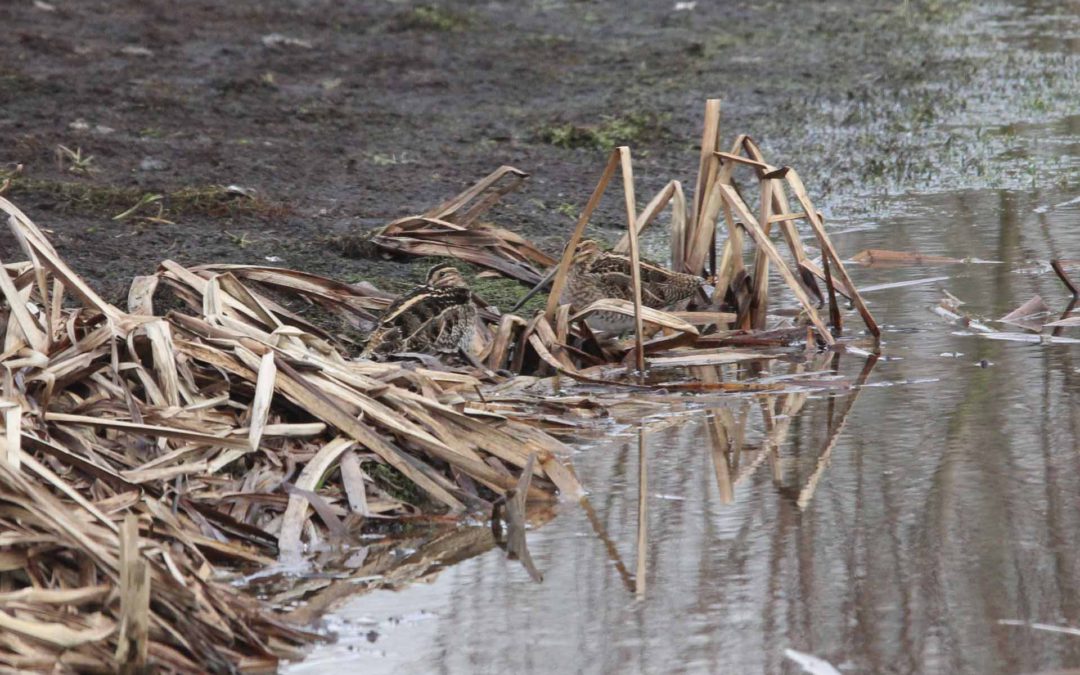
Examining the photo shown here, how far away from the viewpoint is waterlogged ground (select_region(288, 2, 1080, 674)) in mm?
3602

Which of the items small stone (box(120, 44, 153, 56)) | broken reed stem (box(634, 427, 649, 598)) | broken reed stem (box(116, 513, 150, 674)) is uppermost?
small stone (box(120, 44, 153, 56))

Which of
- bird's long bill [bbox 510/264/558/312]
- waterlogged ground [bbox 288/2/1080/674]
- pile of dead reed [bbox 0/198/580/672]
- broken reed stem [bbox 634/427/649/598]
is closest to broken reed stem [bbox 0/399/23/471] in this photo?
pile of dead reed [bbox 0/198/580/672]

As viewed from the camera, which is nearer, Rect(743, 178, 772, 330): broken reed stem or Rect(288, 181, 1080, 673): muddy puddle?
Rect(288, 181, 1080, 673): muddy puddle

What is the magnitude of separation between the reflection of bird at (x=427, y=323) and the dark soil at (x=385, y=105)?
1.03 m

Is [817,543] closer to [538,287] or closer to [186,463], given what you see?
[186,463]

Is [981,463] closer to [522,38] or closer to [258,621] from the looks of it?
[258,621]

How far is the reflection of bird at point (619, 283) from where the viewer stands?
21.3 ft

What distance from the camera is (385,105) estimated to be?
1166 centimetres

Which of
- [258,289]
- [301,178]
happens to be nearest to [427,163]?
[301,178]

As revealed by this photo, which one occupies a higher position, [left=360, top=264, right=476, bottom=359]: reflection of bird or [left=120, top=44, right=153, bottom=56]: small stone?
[left=120, top=44, right=153, bottom=56]: small stone

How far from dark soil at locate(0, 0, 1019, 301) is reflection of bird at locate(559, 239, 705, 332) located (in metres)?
0.85

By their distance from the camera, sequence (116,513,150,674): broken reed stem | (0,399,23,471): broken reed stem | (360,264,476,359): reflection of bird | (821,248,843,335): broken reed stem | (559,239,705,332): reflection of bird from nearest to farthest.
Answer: (116,513,150,674): broken reed stem
(0,399,23,471): broken reed stem
(360,264,476,359): reflection of bird
(821,248,843,335): broken reed stem
(559,239,705,332): reflection of bird

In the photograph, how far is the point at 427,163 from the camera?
9688mm

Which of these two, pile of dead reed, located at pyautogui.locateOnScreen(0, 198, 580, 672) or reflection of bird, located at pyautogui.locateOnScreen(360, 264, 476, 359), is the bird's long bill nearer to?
reflection of bird, located at pyautogui.locateOnScreen(360, 264, 476, 359)
